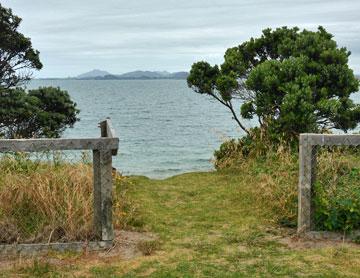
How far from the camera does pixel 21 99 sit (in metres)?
15.6

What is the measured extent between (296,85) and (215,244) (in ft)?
24.1

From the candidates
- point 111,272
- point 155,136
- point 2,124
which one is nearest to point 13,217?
point 111,272

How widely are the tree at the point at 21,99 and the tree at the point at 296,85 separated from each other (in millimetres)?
5501

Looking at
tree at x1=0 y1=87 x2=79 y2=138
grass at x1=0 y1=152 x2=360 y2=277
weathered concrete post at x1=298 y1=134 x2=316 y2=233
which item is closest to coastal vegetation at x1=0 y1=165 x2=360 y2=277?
grass at x1=0 y1=152 x2=360 y2=277

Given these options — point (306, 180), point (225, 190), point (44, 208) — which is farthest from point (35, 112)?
point (306, 180)

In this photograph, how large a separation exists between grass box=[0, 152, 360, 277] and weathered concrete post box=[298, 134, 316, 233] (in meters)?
0.41

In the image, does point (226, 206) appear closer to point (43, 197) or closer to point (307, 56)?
point (43, 197)

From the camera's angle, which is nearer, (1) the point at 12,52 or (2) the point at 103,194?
(2) the point at 103,194

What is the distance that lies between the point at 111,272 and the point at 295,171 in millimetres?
5740

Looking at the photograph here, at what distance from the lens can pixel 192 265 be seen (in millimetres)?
6875

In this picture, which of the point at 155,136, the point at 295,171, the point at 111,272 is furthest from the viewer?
the point at 155,136

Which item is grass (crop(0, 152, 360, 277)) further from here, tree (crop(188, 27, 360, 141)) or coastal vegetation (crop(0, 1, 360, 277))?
tree (crop(188, 27, 360, 141))

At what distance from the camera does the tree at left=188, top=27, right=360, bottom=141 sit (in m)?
14.1

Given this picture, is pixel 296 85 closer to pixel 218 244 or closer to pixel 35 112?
pixel 218 244
